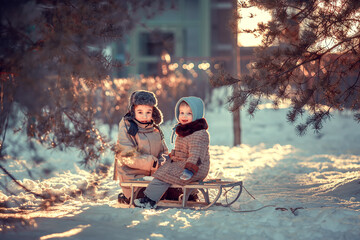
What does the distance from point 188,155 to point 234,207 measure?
73 cm

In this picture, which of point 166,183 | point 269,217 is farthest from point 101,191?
point 269,217

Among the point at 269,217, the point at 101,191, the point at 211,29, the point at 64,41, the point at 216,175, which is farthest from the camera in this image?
the point at 211,29

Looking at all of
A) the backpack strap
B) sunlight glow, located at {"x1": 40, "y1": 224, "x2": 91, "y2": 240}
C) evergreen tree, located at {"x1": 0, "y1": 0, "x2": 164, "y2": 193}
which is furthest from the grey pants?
sunlight glow, located at {"x1": 40, "y1": 224, "x2": 91, "y2": 240}

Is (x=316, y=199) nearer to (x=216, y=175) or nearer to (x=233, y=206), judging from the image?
(x=233, y=206)

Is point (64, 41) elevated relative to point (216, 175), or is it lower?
elevated

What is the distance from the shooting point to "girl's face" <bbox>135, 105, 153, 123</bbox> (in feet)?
16.6

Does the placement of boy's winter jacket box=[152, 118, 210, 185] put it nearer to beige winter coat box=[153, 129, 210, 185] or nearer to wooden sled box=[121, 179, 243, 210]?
beige winter coat box=[153, 129, 210, 185]

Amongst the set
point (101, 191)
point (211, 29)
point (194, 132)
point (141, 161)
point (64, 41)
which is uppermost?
point (211, 29)

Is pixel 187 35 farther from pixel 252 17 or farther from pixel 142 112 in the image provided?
pixel 142 112

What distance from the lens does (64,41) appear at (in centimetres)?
398

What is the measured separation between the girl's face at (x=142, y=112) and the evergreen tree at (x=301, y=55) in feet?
2.66

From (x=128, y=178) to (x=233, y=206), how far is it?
1174mm

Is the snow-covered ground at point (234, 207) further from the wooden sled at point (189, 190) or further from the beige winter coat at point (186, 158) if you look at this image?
the beige winter coat at point (186, 158)

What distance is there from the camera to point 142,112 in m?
5.05
